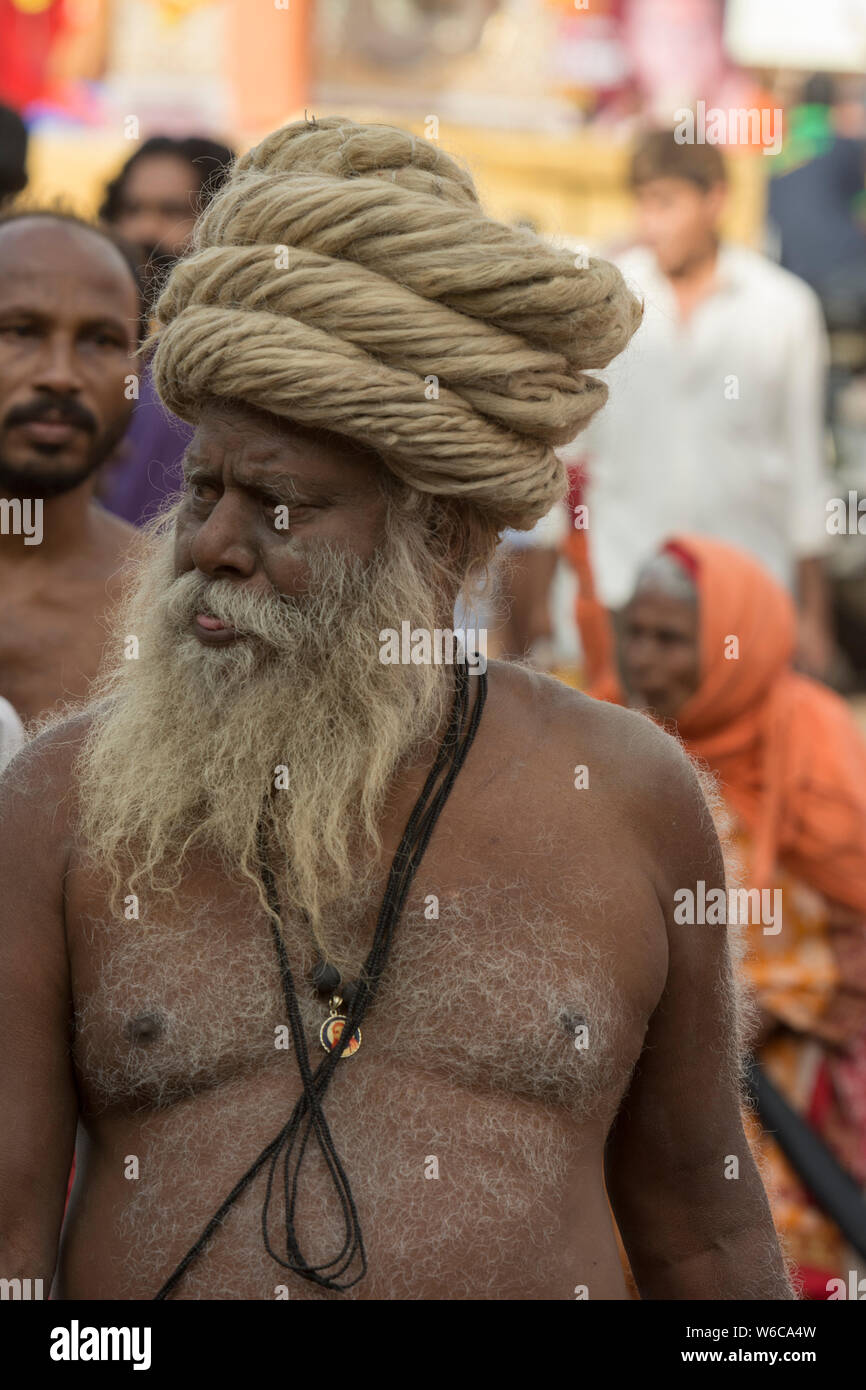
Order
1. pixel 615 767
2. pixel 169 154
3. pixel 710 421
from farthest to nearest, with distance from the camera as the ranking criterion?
pixel 710 421 → pixel 169 154 → pixel 615 767

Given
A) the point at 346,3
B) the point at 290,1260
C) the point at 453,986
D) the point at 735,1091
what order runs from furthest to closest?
the point at 346,3 < the point at 735,1091 < the point at 453,986 < the point at 290,1260

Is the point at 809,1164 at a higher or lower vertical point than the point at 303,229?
lower

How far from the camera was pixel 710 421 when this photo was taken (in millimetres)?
7004

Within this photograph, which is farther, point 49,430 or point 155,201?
point 155,201

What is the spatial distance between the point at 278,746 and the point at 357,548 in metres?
0.31

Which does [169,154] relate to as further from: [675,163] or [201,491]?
[201,491]

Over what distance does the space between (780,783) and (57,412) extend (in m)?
2.63

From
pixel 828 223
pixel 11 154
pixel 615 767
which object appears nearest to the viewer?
pixel 615 767

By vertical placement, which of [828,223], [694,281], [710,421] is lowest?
[710,421]

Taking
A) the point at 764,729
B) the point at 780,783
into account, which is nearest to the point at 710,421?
the point at 764,729

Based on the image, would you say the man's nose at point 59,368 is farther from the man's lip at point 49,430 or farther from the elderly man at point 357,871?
the elderly man at point 357,871

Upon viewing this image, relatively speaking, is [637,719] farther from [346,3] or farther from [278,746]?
[346,3]

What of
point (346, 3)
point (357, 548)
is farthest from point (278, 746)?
point (346, 3)
